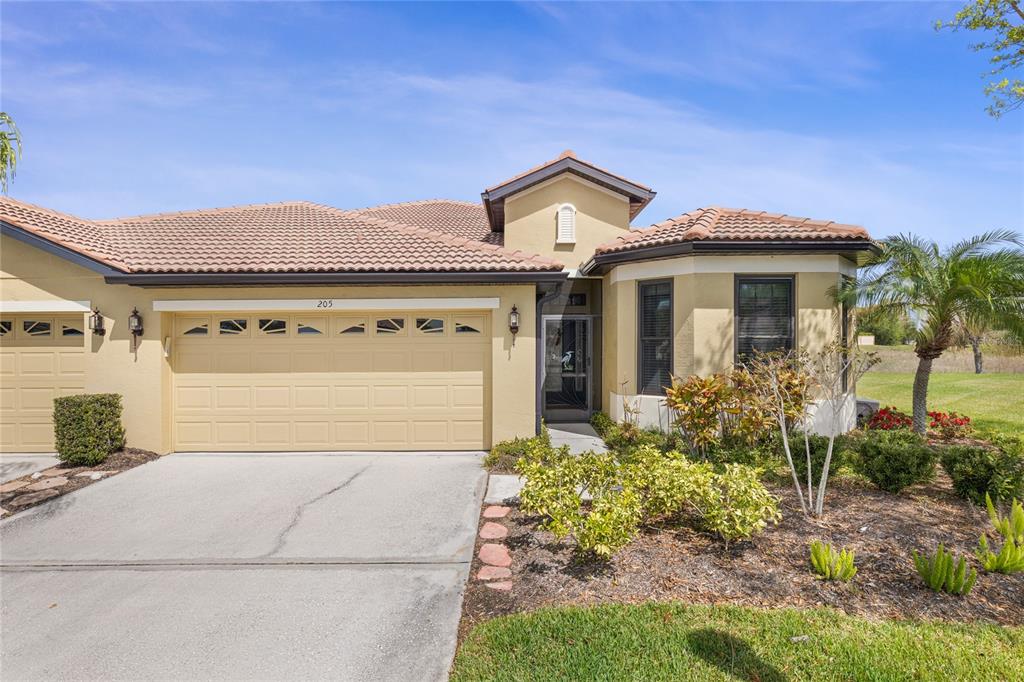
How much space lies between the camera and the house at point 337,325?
27.9ft

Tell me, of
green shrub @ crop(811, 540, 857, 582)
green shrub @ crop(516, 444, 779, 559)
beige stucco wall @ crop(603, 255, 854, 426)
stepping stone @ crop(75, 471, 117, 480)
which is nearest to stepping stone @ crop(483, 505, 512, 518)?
green shrub @ crop(516, 444, 779, 559)

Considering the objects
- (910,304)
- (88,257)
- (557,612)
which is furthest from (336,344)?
(910,304)

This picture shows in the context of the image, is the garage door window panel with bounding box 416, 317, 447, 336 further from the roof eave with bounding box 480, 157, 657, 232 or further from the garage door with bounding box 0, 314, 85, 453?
the garage door with bounding box 0, 314, 85, 453

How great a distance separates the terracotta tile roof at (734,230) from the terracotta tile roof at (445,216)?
180 inches

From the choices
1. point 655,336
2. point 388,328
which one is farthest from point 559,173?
point 388,328

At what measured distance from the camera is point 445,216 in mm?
15570

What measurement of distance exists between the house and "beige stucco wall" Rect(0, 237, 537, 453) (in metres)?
0.03

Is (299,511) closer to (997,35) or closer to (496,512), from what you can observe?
(496,512)

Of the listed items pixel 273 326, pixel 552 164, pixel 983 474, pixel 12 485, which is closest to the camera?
pixel 983 474

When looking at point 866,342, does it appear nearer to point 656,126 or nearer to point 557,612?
point 656,126

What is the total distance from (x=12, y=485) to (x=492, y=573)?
25.9ft

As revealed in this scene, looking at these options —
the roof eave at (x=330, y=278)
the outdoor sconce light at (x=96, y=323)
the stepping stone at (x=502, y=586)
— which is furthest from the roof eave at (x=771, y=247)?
the outdoor sconce light at (x=96, y=323)

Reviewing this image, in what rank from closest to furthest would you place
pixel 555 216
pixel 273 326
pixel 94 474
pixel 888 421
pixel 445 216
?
pixel 94 474 < pixel 273 326 < pixel 888 421 < pixel 555 216 < pixel 445 216

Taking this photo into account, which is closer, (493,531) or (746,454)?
(493,531)
